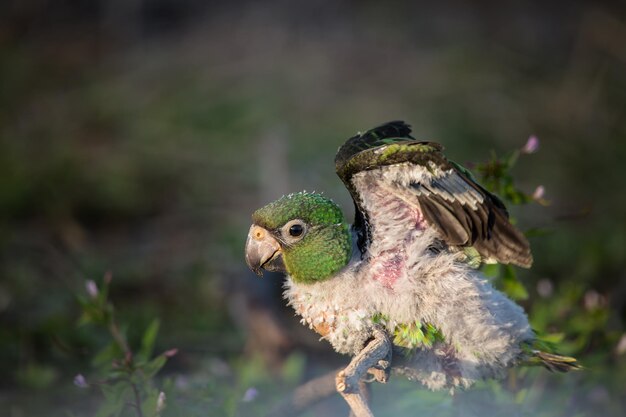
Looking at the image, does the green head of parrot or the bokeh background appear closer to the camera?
the green head of parrot

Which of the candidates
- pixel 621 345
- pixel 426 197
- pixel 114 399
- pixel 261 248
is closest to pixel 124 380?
pixel 114 399

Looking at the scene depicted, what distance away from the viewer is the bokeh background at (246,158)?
2.78 meters

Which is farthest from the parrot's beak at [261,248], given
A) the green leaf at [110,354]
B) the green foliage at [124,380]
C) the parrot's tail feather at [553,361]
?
the green leaf at [110,354]

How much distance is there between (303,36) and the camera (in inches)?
269

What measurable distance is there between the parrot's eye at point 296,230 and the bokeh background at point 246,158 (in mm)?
796

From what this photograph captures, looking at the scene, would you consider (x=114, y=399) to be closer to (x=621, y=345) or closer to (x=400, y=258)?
(x=400, y=258)

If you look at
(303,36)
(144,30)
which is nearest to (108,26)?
(144,30)

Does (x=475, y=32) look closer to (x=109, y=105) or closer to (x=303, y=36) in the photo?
(x=303, y=36)

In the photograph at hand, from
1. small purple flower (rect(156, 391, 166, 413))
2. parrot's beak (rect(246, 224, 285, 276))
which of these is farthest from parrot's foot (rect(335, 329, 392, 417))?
small purple flower (rect(156, 391, 166, 413))

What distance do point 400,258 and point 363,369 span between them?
26cm

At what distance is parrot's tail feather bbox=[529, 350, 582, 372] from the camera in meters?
1.73

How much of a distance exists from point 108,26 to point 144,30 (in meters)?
0.31

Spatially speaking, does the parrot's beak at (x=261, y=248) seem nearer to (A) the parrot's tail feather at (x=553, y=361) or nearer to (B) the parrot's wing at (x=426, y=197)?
(B) the parrot's wing at (x=426, y=197)

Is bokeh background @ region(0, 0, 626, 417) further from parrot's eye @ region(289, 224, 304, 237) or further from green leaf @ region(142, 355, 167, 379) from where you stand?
parrot's eye @ region(289, 224, 304, 237)
